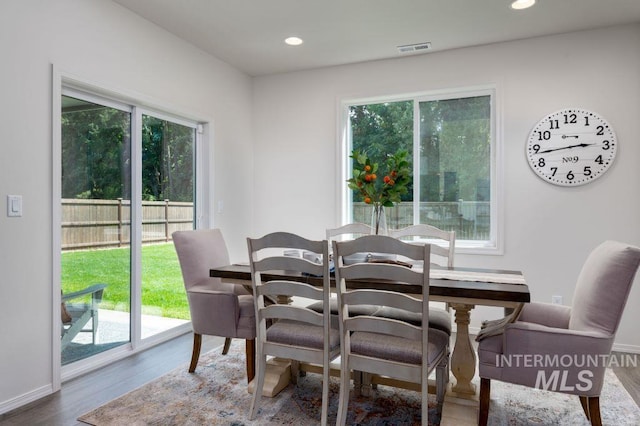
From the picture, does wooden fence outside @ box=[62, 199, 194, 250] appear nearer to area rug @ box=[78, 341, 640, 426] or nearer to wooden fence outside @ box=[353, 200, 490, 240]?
area rug @ box=[78, 341, 640, 426]

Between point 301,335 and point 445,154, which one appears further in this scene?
point 445,154

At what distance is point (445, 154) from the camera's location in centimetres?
396

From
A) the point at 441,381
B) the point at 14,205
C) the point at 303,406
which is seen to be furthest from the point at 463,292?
the point at 14,205

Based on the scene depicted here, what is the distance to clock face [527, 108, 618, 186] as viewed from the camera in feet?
11.0

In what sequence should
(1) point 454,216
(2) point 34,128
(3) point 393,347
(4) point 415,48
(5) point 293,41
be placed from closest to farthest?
(3) point 393,347, (2) point 34,128, (5) point 293,41, (4) point 415,48, (1) point 454,216

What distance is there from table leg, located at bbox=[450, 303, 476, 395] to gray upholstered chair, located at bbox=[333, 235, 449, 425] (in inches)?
8.2

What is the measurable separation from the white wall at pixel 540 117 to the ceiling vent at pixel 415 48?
5.7 inches

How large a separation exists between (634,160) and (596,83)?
704 millimetres

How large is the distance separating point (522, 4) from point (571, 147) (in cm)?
126

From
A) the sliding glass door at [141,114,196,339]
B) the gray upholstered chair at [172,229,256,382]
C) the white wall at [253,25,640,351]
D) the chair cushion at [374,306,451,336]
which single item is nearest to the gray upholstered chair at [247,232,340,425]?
the gray upholstered chair at [172,229,256,382]

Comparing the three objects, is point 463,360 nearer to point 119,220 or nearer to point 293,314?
point 293,314

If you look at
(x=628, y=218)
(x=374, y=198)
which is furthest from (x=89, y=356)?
(x=628, y=218)

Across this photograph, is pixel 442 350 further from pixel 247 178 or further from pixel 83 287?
pixel 247 178

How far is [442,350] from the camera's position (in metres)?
2.09
